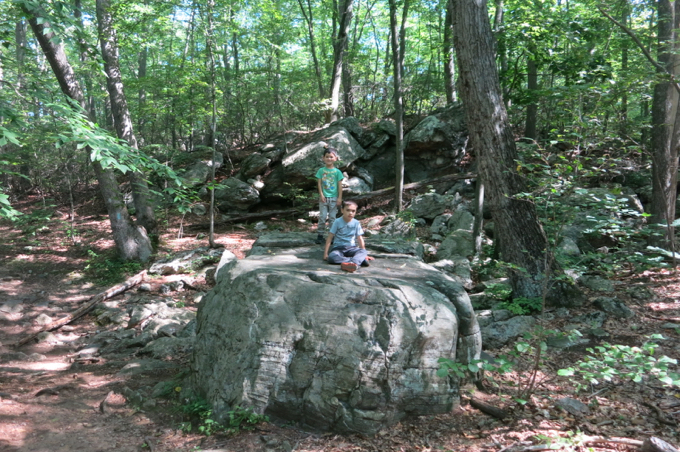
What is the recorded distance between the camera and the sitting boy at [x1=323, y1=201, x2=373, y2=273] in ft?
16.8

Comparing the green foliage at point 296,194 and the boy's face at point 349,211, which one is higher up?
the green foliage at point 296,194

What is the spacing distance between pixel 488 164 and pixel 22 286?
1082 centimetres

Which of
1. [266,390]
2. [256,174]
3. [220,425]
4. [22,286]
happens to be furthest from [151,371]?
[256,174]

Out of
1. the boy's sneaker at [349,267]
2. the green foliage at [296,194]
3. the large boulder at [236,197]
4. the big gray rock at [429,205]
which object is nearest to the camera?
the boy's sneaker at [349,267]

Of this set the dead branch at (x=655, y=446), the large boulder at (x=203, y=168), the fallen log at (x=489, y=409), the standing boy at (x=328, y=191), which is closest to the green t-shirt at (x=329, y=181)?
the standing boy at (x=328, y=191)

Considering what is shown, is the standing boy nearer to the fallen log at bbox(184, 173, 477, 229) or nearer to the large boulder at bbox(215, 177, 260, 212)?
the fallen log at bbox(184, 173, 477, 229)

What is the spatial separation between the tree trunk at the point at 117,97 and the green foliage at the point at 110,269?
4.40 feet

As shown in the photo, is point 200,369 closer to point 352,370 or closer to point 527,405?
point 352,370

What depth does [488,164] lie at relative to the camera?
5.82 meters

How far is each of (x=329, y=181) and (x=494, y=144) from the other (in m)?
2.71

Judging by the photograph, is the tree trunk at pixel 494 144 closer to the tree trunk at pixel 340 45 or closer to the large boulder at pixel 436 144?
the large boulder at pixel 436 144

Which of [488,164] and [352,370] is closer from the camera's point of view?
[352,370]

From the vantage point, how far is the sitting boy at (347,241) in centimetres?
511

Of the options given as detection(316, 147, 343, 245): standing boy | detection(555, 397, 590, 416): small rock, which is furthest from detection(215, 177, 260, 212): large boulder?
detection(555, 397, 590, 416): small rock
